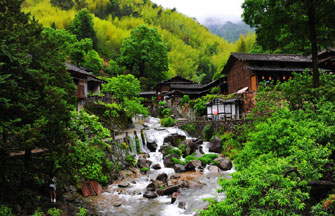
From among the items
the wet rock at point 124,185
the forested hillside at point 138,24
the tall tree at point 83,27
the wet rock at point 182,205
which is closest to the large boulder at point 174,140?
the wet rock at point 124,185

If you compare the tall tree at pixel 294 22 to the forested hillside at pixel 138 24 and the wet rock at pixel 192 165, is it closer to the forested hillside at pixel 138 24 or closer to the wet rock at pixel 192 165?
the wet rock at pixel 192 165

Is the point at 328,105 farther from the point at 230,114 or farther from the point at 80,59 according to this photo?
the point at 80,59

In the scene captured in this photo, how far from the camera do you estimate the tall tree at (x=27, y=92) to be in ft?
23.9

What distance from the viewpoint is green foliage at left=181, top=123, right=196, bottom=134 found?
32.2 metres

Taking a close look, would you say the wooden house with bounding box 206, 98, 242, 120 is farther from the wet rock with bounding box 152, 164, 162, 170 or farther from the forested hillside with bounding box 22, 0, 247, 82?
the forested hillside with bounding box 22, 0, 247, 82

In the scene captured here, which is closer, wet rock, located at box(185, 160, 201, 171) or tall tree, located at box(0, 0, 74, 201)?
tall tree, located at box(0, 0, 74, 201)

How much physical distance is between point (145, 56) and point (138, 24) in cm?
3968

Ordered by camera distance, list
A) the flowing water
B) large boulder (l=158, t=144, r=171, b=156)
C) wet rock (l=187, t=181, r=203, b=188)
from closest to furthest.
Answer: the flowing water, wet rock (l=187, t=181, r=203, b=188), large boulder (l=158, t=144, r=171, b=156)

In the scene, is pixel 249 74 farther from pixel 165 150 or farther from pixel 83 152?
pixel 83 152

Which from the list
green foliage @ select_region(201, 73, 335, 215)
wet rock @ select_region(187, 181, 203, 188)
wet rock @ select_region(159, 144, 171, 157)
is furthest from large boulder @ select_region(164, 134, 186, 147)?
green foliage @ select_region(201, 73, 335, 215)

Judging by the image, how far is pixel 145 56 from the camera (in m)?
56.7

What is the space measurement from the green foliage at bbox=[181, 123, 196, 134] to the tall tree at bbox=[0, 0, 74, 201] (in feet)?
79.5

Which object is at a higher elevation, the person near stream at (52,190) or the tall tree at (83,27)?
the tall tree at (83,27)

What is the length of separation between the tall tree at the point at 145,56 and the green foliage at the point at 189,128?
85.0 feet
